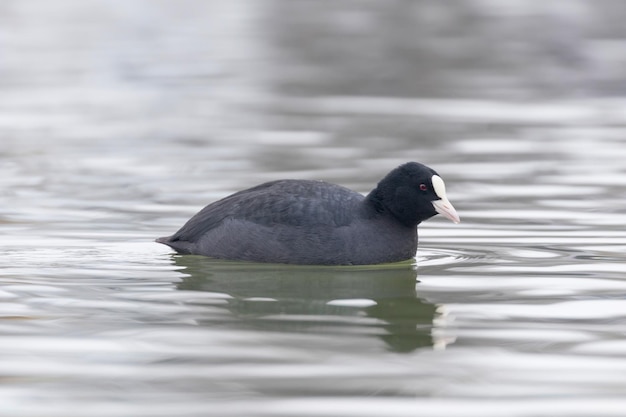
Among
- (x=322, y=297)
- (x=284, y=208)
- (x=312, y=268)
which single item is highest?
(x=284, y=208)

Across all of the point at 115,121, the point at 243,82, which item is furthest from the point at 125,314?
the point at 243,82

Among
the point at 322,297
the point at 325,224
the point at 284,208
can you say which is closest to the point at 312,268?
the point at 325,224

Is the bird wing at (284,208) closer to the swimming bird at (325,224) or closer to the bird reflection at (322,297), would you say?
the swimming bird at (325,224)

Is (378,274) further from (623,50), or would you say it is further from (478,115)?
(623,50)

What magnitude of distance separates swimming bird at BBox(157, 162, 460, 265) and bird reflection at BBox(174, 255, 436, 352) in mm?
83

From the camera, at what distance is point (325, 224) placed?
28.8 feet

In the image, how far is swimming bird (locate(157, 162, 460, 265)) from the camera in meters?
8.75

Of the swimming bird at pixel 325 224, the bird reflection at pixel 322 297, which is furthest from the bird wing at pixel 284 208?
the bird reflection at pixel 322 297

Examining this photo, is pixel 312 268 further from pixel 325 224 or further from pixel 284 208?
pixel 284 208

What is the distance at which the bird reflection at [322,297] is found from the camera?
23.0ft

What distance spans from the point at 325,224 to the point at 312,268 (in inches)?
11.1

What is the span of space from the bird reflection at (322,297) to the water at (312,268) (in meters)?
0.03

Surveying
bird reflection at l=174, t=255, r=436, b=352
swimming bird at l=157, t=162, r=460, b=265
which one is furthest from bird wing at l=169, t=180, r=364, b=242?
bird reflection at l=174, t=255, r=436, b=352

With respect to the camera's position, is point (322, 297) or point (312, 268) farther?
point (312, 268)
